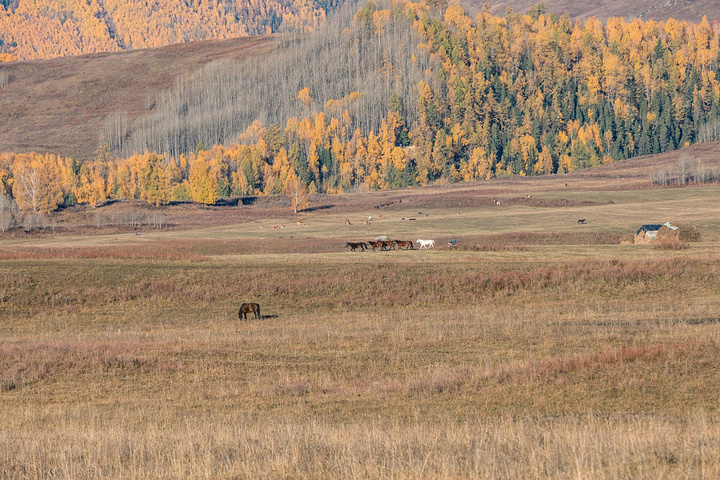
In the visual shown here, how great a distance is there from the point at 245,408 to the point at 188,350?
8.96m

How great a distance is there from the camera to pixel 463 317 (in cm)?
3694

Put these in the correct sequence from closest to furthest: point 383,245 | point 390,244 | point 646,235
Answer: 1. point 383,245
2. point 390,244
3. point 646,235

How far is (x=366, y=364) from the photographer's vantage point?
1011 inches

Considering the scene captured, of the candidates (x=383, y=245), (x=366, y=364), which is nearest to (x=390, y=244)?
(x=383, y=245)

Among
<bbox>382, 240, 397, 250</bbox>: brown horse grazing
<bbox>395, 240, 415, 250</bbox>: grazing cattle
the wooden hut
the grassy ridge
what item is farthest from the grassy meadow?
the wooden hut

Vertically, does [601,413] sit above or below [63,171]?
below

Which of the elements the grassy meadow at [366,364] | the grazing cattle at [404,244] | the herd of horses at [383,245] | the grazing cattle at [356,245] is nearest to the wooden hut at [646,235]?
the grassy meadow at [366,364]

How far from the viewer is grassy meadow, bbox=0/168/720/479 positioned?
13.5 meters

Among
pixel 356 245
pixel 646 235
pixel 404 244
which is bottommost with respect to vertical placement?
pixel 646 235

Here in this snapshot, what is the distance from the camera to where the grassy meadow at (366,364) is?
13.5m

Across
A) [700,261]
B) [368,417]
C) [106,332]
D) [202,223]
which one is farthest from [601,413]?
[202,223]

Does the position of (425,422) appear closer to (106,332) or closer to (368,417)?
(368,417)

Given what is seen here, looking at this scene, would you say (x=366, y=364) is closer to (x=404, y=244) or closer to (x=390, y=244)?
(x=404, y=244)

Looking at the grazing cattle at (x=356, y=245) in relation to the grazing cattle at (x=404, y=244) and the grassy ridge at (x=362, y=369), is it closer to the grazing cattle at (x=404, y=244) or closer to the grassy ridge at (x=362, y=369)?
the grazing cattle at (x=404, y=244)
